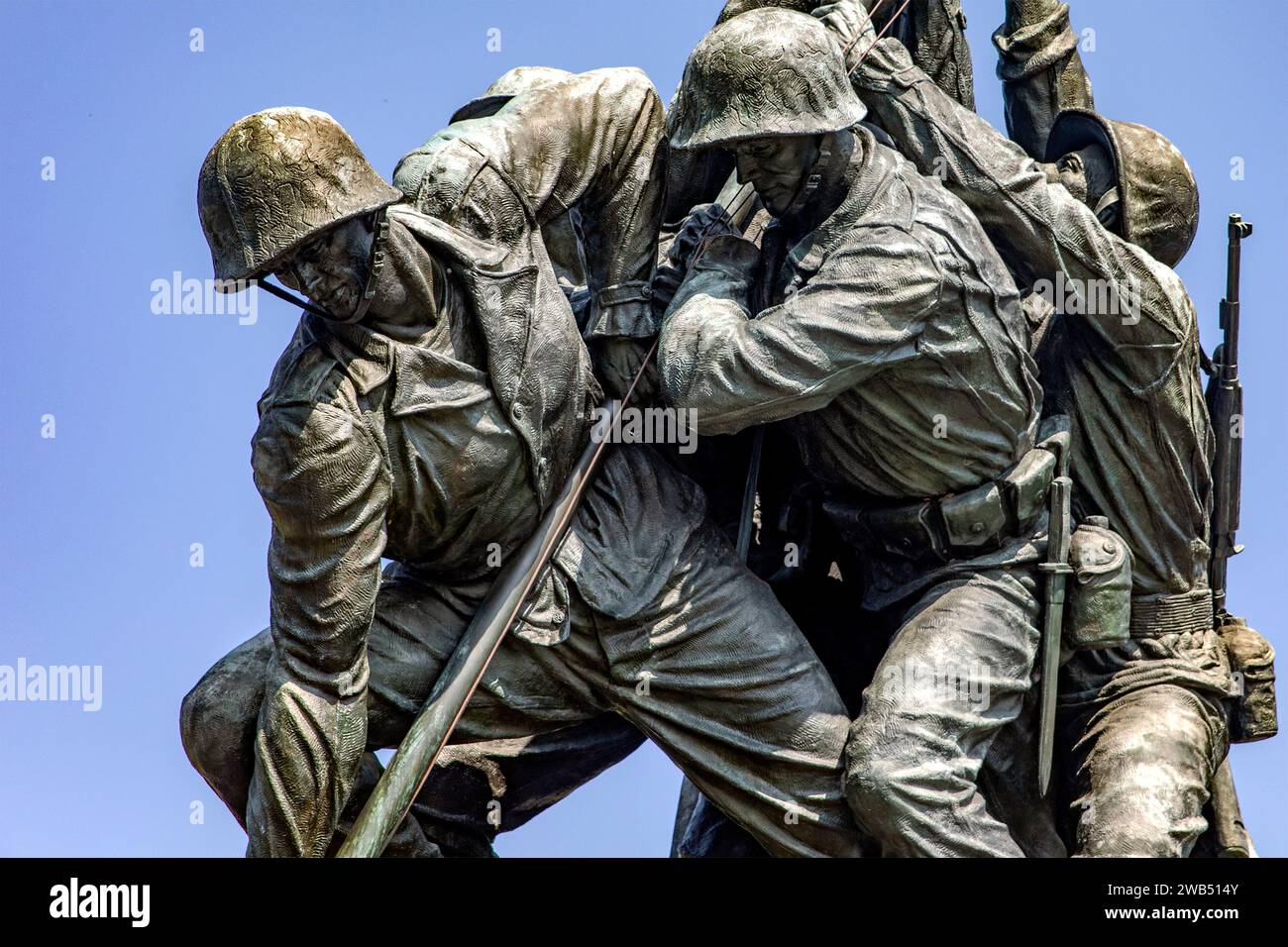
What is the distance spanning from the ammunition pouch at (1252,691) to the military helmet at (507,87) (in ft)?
10.4

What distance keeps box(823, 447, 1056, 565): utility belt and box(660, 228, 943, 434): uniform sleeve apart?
58cm

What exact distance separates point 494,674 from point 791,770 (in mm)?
1046

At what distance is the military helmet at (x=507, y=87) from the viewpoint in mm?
9930

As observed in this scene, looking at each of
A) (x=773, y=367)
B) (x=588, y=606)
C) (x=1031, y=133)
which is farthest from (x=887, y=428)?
(x=1031, y=133)

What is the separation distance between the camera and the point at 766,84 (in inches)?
370

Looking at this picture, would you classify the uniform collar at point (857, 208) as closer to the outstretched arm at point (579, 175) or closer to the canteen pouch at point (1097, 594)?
the outstretched arm at point (579, 175)

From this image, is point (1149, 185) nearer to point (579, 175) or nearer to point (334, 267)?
point (579, 175)

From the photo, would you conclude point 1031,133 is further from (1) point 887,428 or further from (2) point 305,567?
(2) point 305,567

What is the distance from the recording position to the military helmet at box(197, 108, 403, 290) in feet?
29.0

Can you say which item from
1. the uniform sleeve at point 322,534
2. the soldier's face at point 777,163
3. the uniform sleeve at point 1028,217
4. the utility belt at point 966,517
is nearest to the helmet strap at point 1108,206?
the uniform sleeve at point 1028,217

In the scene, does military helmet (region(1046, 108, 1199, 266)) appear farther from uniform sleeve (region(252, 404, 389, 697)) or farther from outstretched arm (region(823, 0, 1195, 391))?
uniform sleeve (region(252, 404, 389, 697))

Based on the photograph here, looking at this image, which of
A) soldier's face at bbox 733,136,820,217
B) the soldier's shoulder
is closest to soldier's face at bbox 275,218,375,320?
the soldier's shoulder
